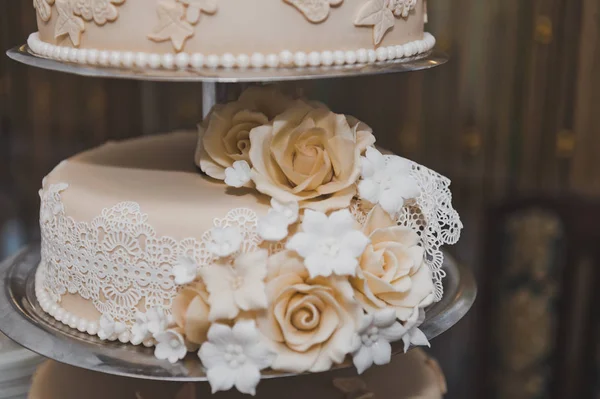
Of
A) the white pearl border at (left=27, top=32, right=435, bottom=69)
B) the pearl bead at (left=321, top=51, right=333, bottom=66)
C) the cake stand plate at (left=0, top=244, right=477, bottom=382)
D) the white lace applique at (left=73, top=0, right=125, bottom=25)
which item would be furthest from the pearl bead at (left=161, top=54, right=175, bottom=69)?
the cake stand plate at (left=0, top=244, right=477, bottom=382)

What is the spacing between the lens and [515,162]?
7.91ft

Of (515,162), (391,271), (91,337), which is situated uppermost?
(391,271)

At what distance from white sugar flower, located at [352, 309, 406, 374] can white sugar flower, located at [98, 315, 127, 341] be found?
1.19ft

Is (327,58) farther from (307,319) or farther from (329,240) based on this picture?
(307,319)

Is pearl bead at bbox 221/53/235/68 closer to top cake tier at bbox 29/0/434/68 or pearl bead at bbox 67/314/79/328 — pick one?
top cake tier at bbox 29/0/434/68

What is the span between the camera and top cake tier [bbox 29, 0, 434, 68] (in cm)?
102

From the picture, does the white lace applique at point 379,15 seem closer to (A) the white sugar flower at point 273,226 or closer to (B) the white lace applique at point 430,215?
(B) the white lace applique at point 430,215

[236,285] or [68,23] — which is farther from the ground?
[68,23]

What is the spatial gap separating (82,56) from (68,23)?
7cm

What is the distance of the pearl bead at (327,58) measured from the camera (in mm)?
1045

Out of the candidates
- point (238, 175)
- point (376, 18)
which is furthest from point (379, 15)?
point (238, 175)

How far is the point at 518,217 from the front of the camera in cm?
233

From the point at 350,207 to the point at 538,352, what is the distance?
4.85 ft

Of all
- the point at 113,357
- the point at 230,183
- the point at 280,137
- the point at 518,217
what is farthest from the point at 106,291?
the point at 518,217
